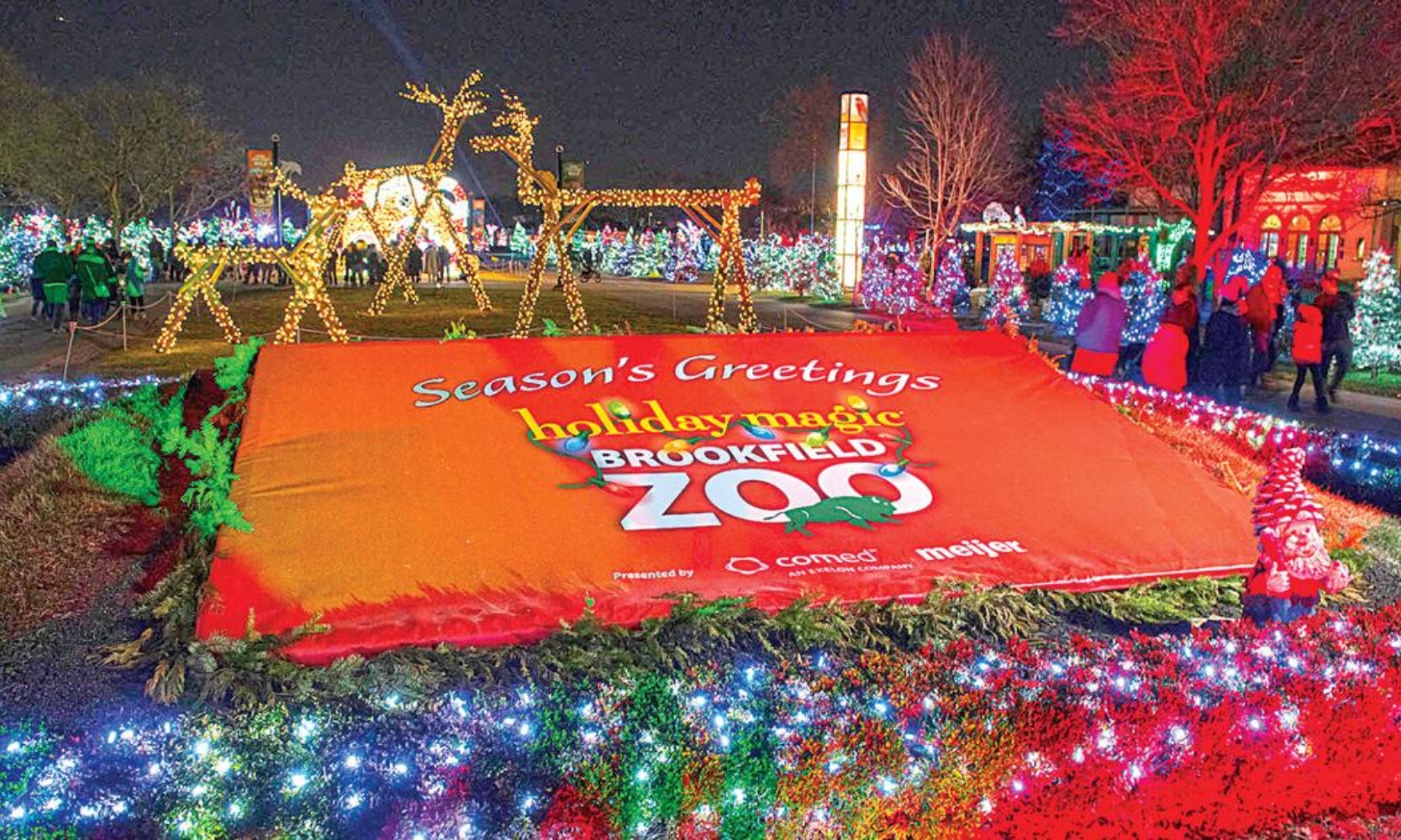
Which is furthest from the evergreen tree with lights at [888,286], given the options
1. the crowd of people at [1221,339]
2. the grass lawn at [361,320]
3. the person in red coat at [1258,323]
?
the crowd of people at [1221,339]

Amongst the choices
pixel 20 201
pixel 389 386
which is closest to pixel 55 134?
pixel 20 201

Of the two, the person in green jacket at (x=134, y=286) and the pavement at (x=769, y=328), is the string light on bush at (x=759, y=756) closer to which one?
the pavement at (x=769, y=328)

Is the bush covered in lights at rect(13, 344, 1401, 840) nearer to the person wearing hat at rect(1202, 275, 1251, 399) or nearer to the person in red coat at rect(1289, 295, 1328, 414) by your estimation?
the person wearing hat at rect(1202, 275, 1251, 399)

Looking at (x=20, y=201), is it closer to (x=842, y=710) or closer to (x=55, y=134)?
(x=55, y=134)

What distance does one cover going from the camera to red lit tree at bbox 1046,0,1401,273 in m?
22.8

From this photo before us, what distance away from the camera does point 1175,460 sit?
6.75 m

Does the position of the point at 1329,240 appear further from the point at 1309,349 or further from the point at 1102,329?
the point at 1102,329

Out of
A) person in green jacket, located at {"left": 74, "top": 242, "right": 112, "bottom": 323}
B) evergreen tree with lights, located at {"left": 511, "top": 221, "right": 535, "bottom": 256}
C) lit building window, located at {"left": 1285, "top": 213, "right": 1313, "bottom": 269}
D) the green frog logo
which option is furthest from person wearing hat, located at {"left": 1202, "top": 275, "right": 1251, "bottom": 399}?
evergreen tree with lights, located at {"left": 511, "top": 221, "right": 535, "bottom": 256}

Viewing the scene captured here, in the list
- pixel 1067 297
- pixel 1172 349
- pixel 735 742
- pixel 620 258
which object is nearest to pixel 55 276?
pixel 1067 297

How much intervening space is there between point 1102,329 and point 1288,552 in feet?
27.1

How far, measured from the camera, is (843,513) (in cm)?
581

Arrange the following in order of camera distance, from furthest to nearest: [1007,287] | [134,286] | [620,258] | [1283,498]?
[620,258]
[1007,287]
[134,286]
[1283,498]

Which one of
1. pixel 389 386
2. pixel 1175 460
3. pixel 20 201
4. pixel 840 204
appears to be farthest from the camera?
pixel 20 201

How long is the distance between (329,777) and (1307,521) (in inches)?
150
